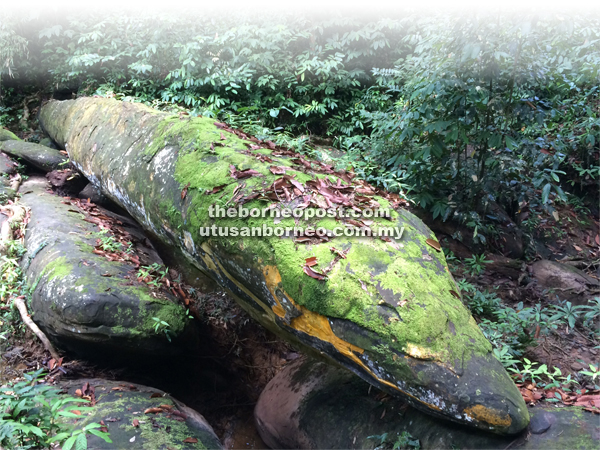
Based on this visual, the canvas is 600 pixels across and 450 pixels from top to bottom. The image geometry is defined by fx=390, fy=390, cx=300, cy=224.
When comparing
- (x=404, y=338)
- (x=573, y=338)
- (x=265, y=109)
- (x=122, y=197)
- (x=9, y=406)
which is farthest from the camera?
(x=265, y=109)

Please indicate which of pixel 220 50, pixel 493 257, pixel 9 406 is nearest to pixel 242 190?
pixel 9 406

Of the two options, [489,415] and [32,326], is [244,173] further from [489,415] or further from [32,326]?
[32,326]

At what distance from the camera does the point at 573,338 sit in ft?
11.8

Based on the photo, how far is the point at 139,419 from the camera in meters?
3.06

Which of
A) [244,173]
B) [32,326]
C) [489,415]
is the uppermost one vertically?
[244,173]

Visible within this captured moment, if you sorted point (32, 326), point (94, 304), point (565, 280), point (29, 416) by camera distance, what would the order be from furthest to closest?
point (565, 280)
point (32, 326)
point (94, 304)
point (29, 416)

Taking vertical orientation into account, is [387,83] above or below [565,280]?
above

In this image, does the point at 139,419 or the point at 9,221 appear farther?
the point at 9,221

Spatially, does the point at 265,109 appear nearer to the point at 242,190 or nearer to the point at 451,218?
the point at 451,218

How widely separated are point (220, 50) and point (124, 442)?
21.5ft

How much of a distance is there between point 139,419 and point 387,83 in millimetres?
5872

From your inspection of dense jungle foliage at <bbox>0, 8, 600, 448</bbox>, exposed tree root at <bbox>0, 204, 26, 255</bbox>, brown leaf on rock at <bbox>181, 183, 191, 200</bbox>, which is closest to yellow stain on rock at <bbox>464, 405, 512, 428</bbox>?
dense jungle foliage at <bbox>0, 8, 600, 448</bbox>

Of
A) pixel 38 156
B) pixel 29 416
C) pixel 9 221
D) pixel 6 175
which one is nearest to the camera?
pixel 29 416

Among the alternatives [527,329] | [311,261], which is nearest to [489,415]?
[311,261]
